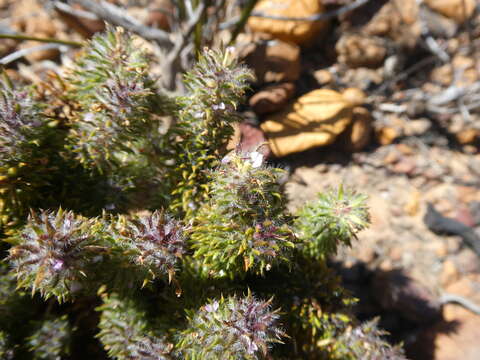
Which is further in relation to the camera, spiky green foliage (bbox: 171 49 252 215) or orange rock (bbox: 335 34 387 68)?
orange rock (bbox: 335 34 387 68)

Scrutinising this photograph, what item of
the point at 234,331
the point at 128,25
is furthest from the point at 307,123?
the point at 234,331

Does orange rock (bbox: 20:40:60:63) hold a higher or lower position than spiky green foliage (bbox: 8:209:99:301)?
→ higher

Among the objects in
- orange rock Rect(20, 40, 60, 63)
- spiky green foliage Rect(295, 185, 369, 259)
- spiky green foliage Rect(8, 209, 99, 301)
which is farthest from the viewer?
orange rock Rect(20, 40, 60, 63)

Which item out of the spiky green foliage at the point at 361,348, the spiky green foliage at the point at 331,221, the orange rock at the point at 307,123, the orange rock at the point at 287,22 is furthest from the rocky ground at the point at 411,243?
the orange rock at the point at 287,22

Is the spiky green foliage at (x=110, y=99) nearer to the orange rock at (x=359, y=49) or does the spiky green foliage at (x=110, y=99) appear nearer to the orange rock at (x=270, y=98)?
the orange rock at (x=270, y=98)

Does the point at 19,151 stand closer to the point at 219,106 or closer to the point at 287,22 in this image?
the point at 219,106

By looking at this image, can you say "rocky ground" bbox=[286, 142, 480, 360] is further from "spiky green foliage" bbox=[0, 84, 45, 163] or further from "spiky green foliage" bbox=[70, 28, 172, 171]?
"spiky green foliage" bbox=[0, 84, 45, 163]

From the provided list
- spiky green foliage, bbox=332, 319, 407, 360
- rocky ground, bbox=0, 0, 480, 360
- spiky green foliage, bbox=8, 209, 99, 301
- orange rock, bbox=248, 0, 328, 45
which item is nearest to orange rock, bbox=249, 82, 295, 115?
rocky ground, bbox=0, 0, 480, 360

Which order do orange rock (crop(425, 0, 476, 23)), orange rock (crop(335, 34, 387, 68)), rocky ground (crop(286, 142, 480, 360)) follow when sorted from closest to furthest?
rocky ground (crop(286, 142, 480, 360)), orange rock (crop(335, 34, 387, 68)), orange rock (crop(425, 0, 476, 23))

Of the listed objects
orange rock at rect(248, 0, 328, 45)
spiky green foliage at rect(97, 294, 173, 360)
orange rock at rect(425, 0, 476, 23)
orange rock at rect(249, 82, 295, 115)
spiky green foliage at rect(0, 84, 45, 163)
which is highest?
orange rock at rect(425, 0, 476, 23)

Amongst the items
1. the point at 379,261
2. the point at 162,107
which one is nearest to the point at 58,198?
the point at 162,107
